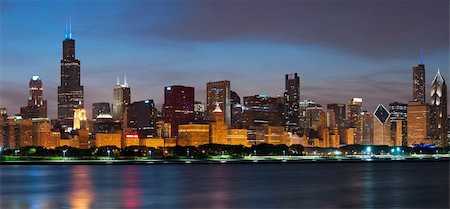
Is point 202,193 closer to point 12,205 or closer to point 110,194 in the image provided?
point 110,194

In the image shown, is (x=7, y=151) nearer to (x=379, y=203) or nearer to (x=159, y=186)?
(x=159, y=186)

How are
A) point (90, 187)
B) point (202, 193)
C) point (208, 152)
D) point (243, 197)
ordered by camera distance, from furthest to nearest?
point (208, 152) < point (90, 187) < point (202, 193) < point (243, 197)

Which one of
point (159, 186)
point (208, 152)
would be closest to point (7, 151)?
point (208, 152)

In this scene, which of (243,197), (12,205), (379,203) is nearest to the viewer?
(12,205)

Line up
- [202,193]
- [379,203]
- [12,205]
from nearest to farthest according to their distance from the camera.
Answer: [12,205], [379,203], [202,193]

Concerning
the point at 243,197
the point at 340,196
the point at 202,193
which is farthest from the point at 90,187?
the point at 340,196

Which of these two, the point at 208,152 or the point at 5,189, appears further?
the point at 208,152

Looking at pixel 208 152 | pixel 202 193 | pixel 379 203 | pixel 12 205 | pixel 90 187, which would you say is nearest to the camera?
pixel 12 205

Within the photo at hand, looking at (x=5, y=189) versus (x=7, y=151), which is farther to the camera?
(x=7, y=151)
